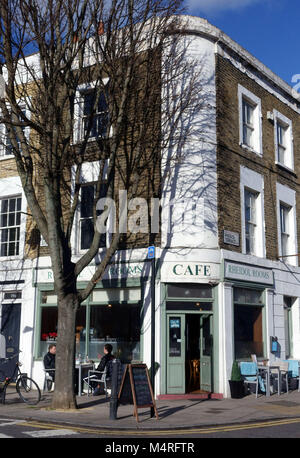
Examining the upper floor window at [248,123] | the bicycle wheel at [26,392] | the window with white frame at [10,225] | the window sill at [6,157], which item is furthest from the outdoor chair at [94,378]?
the upper floor window at [248,123]

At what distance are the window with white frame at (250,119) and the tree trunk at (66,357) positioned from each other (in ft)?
28.1

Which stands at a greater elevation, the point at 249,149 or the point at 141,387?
the point at 249,149

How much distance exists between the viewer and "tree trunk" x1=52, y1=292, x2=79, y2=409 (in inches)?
482

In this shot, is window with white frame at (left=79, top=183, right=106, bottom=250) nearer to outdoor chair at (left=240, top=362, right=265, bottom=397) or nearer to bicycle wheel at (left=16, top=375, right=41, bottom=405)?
bicycle wheel at (left=16, top=375, right=41, bottom=405)

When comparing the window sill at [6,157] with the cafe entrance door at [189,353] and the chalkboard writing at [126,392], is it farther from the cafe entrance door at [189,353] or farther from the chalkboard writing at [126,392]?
the chalkboard writing at [126,392]

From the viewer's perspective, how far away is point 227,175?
54.7 ft

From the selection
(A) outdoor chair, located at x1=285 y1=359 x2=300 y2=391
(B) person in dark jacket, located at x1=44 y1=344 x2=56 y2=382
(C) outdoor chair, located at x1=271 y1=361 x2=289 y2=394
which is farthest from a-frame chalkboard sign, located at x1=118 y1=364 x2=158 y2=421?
(A) outdoor chair, located at x1=285 y1=359 x2=300 y2=391

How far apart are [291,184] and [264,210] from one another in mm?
2831

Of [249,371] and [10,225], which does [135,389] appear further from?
[10,225]

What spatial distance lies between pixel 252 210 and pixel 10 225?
27.0ft

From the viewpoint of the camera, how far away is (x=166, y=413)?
11891mm

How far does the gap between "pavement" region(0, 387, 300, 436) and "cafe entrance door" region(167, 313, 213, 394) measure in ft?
2.44

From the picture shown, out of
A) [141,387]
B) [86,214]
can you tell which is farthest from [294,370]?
[86,214]

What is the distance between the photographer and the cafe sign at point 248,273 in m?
15.8
